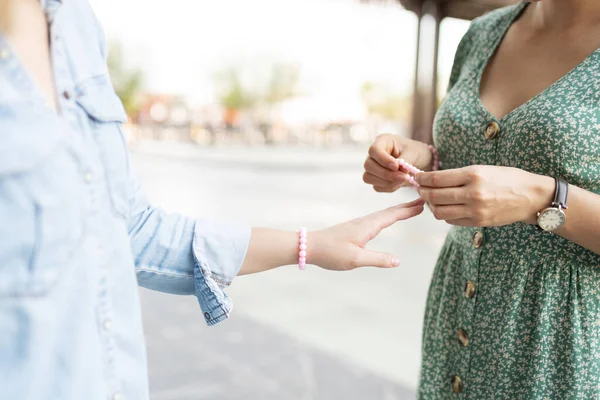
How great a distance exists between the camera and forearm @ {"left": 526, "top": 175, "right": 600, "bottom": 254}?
0.91m

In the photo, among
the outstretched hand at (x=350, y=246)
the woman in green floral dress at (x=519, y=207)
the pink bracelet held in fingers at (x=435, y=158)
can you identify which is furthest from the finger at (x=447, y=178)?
the pink bracelet held in fingers at (x=435, y=158)

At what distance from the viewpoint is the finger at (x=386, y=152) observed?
1.16 metres

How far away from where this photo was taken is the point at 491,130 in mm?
1044

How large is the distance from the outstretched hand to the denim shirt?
0.33 metres

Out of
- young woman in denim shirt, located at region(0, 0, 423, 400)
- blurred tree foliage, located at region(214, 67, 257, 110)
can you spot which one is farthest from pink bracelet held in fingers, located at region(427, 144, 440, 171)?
blurred tree foliage, located at region(214, 67, 257, 110)

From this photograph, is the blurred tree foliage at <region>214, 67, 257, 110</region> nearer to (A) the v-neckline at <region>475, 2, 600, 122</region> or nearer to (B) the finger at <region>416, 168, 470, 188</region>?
(A) the v-neckline at <region>475, 2, 600, 122</region>

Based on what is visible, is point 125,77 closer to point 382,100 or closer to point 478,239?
point 382,100

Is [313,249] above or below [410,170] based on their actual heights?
below

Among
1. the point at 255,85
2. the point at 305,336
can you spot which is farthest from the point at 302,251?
the point at 255,85

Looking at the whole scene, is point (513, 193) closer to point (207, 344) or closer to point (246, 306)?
point (207, 344)

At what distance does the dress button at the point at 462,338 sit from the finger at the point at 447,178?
0.32 meters

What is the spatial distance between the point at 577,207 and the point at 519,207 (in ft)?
0.30

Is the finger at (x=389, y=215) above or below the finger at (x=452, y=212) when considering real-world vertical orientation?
below

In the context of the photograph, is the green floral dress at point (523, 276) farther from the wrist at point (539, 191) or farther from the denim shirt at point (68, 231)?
the denim shirt at point (68, 231)
